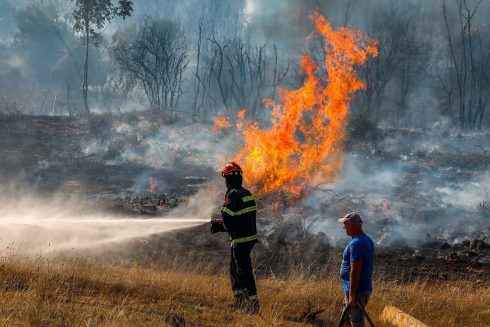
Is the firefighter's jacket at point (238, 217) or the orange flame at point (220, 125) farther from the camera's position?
the orange flame at point (220, 125)

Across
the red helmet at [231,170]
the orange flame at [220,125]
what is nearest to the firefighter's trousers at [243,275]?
the red helmet at [231,170]

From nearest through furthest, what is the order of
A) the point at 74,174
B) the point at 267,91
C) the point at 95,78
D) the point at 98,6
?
the point at 74,174
the point at 98,6
the point at 267,91
the point at 95,78

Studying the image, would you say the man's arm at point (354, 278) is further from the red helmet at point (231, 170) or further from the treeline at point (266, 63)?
the treeline at point (266, 63)

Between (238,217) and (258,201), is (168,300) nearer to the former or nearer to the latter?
(238,217)

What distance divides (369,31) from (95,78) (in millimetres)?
35551

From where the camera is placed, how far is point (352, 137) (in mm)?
29812

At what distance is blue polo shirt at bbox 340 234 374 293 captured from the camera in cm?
530

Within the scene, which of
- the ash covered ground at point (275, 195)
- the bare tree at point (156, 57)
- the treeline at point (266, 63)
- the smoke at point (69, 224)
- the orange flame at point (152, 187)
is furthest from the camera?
the bare tree at point (156, 57)

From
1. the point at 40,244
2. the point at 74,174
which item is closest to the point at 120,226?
the point at 40,244

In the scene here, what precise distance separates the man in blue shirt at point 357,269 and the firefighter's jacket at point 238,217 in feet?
6.40

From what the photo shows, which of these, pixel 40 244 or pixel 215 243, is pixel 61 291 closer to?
pixel 40 244

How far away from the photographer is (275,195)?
1638cm

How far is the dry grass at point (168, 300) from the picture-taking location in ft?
18.6

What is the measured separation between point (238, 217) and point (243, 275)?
88 cm
